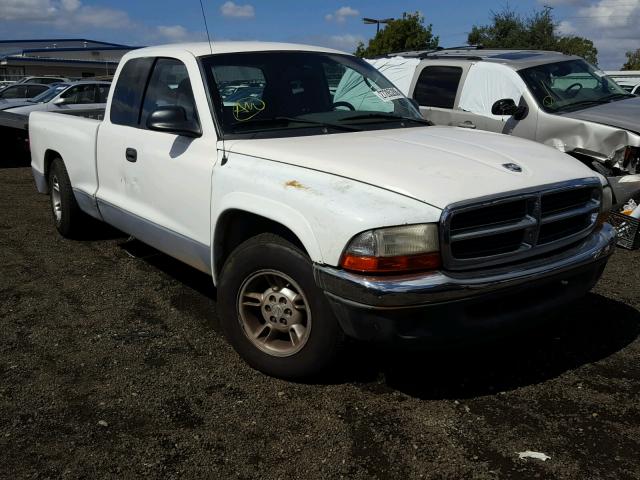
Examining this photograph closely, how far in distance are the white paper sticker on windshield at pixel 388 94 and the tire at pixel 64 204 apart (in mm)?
3172

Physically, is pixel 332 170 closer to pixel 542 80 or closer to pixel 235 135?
pixel 235 135

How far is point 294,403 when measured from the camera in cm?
332

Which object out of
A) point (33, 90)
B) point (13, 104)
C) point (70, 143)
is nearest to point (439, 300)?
point (70, 143)

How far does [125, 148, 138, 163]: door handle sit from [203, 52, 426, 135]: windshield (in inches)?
34.2

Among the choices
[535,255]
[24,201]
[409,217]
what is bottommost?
[24,201]

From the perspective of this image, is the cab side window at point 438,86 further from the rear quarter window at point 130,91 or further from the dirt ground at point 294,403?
the rear quarter window at point 130,91

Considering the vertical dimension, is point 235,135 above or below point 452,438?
above

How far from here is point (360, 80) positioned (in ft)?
15.0

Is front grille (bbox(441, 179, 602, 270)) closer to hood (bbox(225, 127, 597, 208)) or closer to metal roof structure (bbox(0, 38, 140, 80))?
hood (bbox(225, 127, 597, 208))

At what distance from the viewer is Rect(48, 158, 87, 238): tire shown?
5.99m

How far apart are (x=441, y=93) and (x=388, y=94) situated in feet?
12.4

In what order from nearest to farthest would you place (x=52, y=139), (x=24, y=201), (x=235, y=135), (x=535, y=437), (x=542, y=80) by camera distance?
(x=535, y=437) → (x=235, y=135) → (x=52, y=139) → (x=542, y=80) → (x=24, y=201)

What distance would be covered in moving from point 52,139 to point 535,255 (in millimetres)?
4820

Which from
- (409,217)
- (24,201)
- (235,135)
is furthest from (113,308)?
(24,201)
